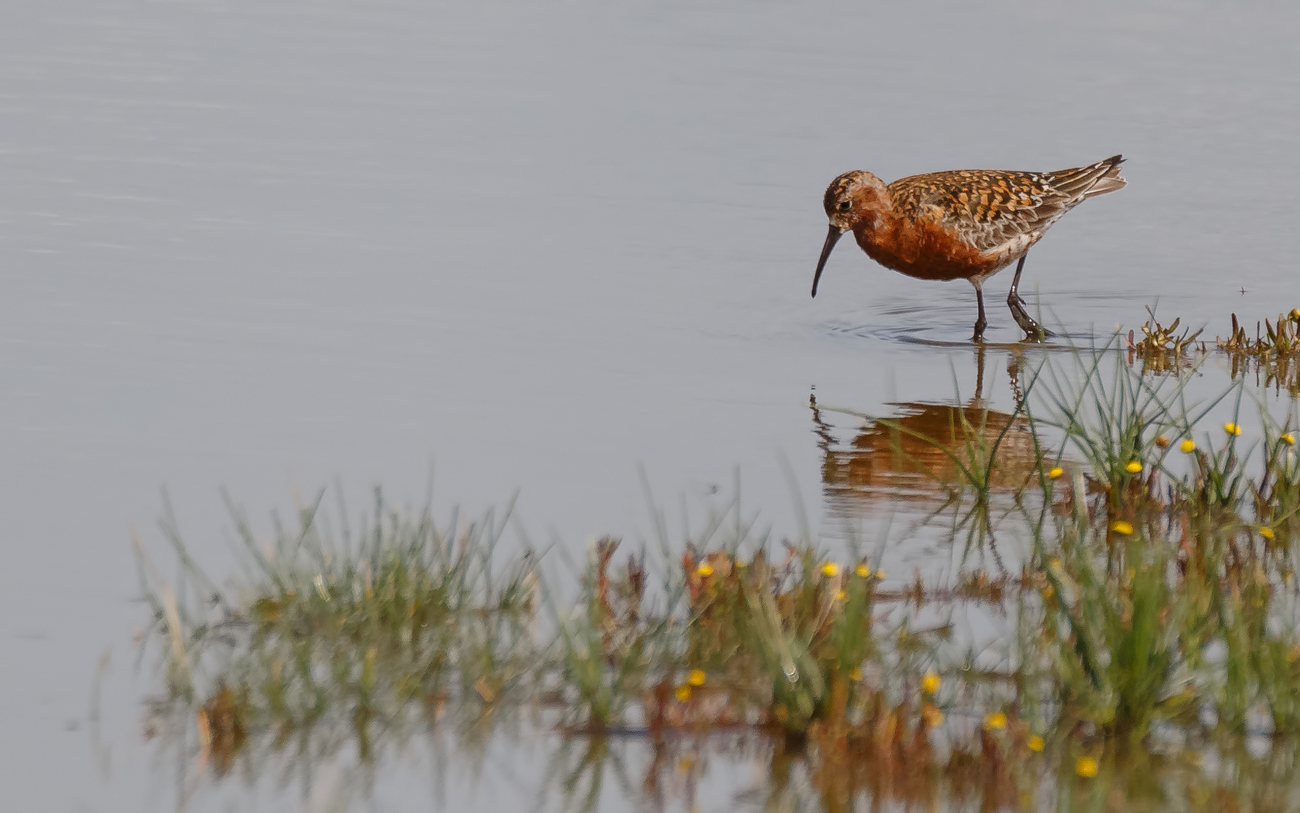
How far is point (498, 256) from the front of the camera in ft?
43.9

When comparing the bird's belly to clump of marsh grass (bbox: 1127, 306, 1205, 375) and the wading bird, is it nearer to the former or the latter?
the wading bird

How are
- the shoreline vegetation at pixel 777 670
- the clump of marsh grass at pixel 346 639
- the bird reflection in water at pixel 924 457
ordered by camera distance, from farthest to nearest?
1. the bird reflection in water at pixel 924 457
2. the clump of marsh grass at pixel 346 639
3. the shoreline vegetation at pixel 777 670

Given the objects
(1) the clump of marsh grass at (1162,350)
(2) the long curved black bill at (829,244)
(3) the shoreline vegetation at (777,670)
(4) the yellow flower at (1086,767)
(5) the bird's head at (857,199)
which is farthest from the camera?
(2) the long curved black bill at (829,244)

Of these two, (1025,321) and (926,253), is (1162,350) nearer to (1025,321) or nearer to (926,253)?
(1025,321)

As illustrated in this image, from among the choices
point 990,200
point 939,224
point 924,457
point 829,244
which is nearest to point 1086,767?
point 924,457

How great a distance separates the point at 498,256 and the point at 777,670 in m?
8.09

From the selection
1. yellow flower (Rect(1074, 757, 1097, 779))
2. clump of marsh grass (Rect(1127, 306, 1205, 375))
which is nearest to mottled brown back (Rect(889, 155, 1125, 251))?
clump of marsh grass (Rect(1127, 306, 1205, 375))

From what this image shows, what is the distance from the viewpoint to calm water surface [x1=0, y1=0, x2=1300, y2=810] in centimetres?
810

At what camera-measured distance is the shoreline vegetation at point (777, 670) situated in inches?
213

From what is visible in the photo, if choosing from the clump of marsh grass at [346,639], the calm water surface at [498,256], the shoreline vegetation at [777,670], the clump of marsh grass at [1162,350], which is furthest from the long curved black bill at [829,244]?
the clump of marsh grass at [346,639]

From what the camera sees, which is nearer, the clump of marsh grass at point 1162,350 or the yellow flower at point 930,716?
the yellow flower at point 930,716

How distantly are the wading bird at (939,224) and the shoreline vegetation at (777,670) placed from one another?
220 inches

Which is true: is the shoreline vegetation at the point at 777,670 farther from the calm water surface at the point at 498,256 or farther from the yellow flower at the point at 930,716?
the calm water surface at the point at 498,256

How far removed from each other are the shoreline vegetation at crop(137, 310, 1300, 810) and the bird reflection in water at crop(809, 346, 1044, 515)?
1.12m
